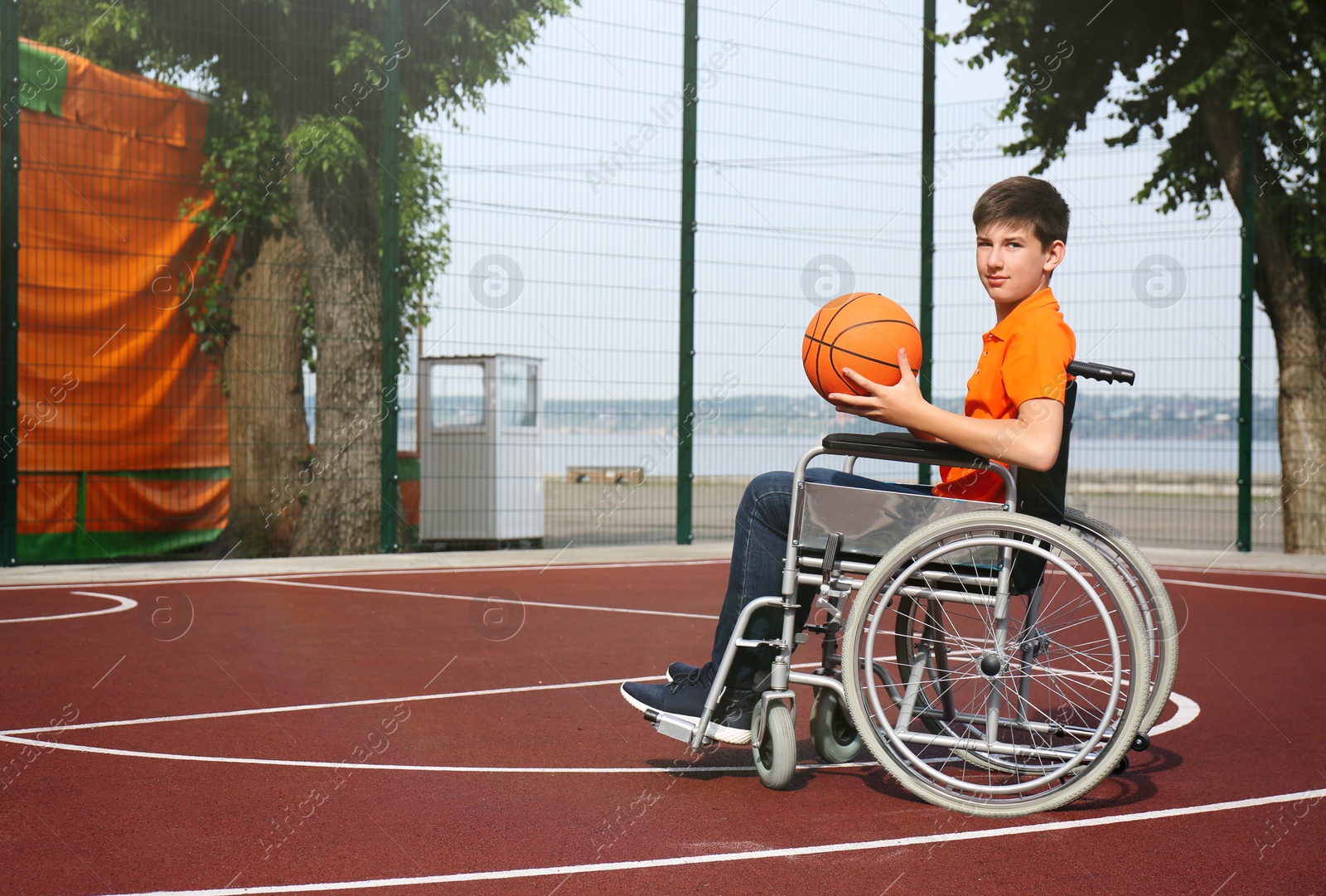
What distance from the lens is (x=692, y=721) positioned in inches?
135

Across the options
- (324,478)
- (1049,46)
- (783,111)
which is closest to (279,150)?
(324,478)

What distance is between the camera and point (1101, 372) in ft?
11.3

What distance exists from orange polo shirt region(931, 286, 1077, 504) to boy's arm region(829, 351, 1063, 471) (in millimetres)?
53

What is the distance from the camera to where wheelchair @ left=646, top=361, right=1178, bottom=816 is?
3051 mm

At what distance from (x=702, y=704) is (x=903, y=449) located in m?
0.91

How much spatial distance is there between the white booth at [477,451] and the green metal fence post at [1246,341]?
18.7 feet

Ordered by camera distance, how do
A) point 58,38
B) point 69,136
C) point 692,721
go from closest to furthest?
1. point 692,721
2. point 69,136
3. point 58,38

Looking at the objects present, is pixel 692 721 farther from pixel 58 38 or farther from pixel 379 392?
pixel 58 38

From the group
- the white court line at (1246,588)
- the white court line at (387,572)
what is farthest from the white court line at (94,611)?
the white court line at (1246,588)

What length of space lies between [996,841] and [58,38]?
11662 millimetres

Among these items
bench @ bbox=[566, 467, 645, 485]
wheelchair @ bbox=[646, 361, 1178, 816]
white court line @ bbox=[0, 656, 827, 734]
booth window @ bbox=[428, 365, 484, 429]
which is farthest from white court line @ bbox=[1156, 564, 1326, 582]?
wheelchair @ bbox=[646, 361, 1178, 816]

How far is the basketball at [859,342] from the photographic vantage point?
332 centimetres

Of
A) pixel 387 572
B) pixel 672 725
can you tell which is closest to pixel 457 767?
pixel 672 725

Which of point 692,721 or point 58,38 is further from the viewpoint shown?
point 58,38
